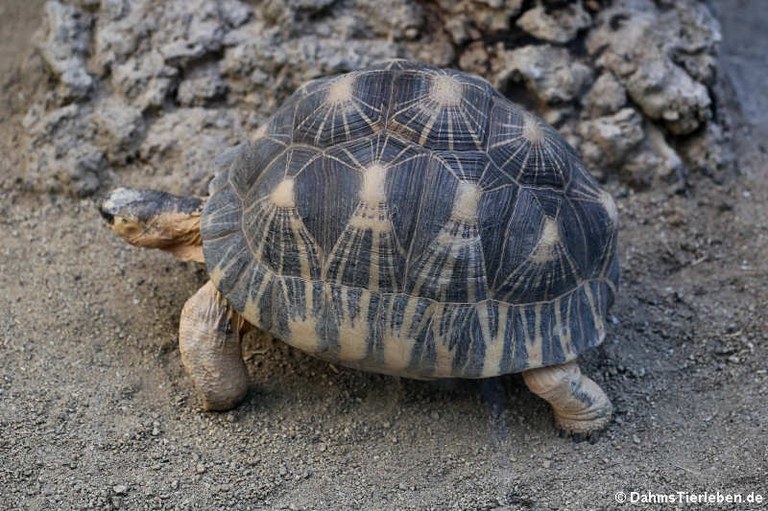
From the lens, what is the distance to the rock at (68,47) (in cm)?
530

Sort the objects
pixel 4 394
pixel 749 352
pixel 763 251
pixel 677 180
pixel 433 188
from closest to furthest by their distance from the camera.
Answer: pixel 433 188, pixel 4 394, pixel 749 352, pixel 763 251, pixel 677 180

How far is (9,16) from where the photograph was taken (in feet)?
20.0

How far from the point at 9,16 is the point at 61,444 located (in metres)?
3.65

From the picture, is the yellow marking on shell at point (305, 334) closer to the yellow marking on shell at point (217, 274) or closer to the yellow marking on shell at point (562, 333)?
the yellow marking on shell at point (217, 274)

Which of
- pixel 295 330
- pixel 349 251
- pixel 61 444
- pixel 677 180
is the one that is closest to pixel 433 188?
pixel 349 251

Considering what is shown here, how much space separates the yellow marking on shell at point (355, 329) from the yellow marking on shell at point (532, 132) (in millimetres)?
1003

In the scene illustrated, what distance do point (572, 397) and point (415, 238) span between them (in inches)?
40.8

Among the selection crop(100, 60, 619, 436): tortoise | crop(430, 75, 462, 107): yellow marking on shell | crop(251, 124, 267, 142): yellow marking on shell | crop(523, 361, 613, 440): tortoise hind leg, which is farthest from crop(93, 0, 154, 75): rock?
crop(523, 361, 613, 440): tortoise hind leg

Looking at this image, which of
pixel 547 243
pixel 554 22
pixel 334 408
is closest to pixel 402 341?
pixel 334 408

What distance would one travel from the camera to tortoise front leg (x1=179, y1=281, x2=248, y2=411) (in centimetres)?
395

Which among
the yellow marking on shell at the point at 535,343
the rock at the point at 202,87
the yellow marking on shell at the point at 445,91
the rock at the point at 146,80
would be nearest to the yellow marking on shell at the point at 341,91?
the yellow marking on shell at the point at 445,91

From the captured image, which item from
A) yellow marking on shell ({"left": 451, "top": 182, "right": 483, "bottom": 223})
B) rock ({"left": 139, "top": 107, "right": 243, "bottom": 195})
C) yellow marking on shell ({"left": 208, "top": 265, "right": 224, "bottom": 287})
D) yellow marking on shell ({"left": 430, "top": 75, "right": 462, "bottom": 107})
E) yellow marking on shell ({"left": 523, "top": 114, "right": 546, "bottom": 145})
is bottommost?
rock ({"left": 139, "top": 107, "right": 243, "bottom": 195})

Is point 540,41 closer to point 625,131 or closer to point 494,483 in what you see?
point 625,131

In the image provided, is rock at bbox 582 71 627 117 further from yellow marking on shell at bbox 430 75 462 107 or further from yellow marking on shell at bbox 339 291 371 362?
yellow marking on shell at bbox 339 291 371 362
